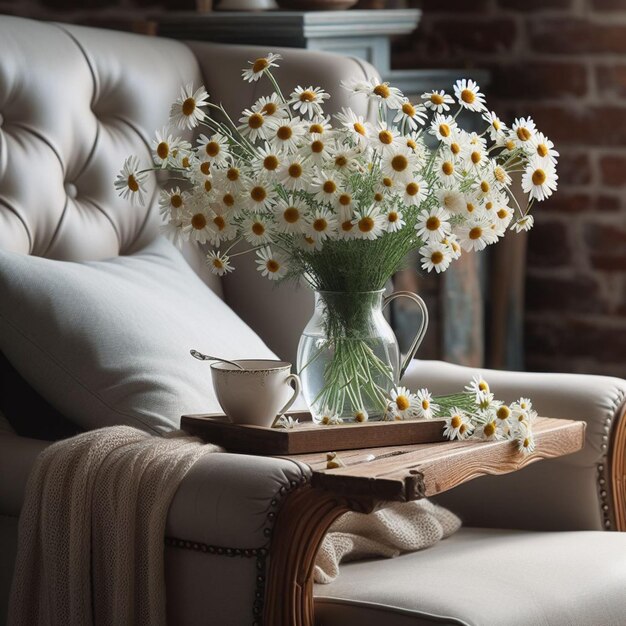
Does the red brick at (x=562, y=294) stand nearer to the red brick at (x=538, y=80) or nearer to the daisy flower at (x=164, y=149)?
the red brick at (x=538, y=80)

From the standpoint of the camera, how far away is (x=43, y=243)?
1687 millimetres

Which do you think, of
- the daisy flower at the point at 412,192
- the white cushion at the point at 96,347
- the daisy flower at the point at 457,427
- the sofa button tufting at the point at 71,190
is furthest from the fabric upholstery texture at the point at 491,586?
the sofa button tufting at the point at 71,190

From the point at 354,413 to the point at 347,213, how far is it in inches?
9.5

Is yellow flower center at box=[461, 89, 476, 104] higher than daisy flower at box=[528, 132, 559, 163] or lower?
higher

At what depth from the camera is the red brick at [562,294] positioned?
2836mm

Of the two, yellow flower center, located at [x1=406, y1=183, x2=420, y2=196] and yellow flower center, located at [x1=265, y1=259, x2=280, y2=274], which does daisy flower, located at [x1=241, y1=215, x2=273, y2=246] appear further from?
yellow flower center, located at [x1=406, y1=183, x2=420, y2=196]

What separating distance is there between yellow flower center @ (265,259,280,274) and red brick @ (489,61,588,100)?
161 centimetres

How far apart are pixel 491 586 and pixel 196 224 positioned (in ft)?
1.69

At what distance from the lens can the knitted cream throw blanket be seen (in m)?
1.20

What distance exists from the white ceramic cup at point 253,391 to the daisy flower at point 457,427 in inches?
7.2

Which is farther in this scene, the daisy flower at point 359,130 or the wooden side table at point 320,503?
the daisy flower at point 359,130

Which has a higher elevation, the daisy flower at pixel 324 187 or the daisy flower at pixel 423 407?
the daisy flower at pixel 324 187

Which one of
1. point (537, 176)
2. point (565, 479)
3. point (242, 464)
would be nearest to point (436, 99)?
point (537, 176)

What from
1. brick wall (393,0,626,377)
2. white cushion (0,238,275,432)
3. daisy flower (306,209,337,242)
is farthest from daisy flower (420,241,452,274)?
brick wall (393,0,626,377)
